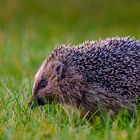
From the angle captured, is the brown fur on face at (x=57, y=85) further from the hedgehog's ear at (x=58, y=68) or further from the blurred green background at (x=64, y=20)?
the blurred green background at (x=64, y=20)

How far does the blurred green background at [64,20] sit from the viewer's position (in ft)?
52.7

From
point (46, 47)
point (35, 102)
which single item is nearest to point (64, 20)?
point (46, 47)

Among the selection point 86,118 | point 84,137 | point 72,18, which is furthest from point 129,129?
point 72,18

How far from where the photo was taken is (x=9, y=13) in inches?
853

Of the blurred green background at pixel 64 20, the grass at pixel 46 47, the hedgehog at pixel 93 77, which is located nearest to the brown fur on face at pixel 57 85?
the hedgehog at pixel 93 77

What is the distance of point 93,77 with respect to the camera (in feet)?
22.5

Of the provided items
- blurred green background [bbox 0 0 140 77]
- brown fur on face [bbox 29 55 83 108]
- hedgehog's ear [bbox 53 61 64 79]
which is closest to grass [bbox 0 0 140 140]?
blurred green background [bbox 0 0 140 77]

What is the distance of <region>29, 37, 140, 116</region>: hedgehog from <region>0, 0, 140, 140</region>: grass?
0.68ft

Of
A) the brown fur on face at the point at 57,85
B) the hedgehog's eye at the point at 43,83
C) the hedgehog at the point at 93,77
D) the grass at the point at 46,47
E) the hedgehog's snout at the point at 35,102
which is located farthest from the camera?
the hedgehog's eye at the point at 43,83

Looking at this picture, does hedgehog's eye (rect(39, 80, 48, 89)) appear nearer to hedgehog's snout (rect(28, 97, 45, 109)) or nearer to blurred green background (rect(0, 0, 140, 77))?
hedgehog's snout (rect(28, 97, 45, 109))

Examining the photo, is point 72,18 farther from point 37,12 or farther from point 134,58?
point 134,58

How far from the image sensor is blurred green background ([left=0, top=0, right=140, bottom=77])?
1608 centimetres

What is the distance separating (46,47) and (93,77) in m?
6.51

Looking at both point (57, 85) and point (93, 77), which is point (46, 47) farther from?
point (93, 77)
